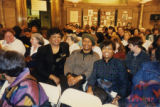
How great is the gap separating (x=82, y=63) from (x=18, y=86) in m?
1.46

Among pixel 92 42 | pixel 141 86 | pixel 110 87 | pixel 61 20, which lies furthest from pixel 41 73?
pixel 61 20

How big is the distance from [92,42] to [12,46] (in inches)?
78.4

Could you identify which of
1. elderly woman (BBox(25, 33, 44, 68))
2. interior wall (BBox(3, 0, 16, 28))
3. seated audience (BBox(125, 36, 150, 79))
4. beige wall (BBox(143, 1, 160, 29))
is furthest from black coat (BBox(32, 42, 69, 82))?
beige wall (BBox(143, 1, 160, 29))

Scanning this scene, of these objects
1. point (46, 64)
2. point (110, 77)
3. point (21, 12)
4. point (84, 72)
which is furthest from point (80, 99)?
point (21, 12)

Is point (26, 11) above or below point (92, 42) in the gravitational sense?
above

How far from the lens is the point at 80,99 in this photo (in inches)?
72.7

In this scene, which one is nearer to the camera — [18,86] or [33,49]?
[18,86]

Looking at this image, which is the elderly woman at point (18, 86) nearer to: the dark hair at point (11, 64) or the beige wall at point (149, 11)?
the dark hair at point (11, 64)

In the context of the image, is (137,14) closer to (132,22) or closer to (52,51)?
(132,22)

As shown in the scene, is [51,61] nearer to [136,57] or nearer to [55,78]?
[55,78]

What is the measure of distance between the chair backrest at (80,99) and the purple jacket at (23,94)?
0.59 metres

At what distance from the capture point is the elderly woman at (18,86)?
48.5 inches

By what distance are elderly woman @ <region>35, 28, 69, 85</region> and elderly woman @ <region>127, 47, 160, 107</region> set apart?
150cm

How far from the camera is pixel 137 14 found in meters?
11.9
